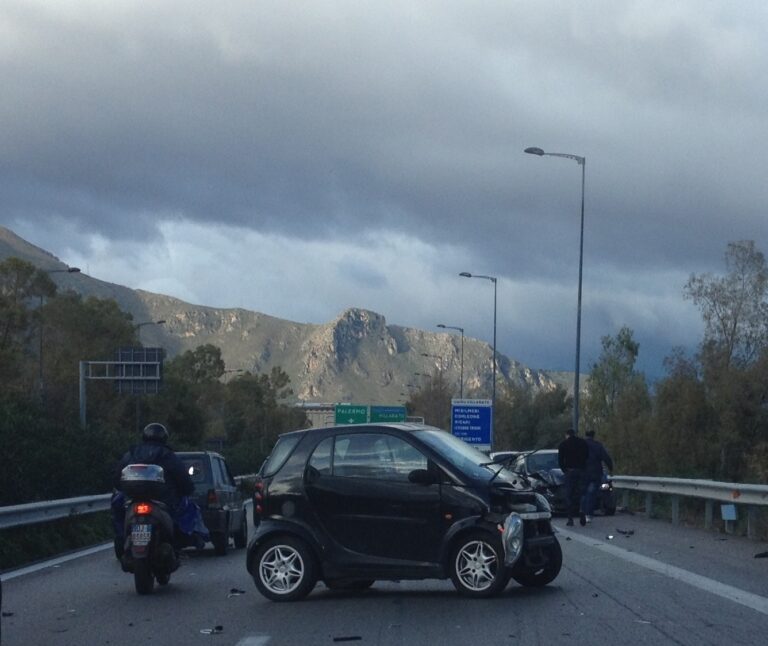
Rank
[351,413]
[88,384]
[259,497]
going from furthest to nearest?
[88,384], [351,413], [259,497]

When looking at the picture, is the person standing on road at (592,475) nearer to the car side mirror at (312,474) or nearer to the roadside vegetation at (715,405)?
the car side mirror at (312,474)

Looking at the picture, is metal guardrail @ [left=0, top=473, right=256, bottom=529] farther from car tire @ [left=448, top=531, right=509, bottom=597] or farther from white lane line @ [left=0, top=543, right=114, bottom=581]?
car tire @ [left=448, top=531, right=509, bottom=597]

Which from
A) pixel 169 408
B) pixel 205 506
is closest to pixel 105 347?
pixel 169 408

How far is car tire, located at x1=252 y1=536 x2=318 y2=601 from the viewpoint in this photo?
39.7 feet

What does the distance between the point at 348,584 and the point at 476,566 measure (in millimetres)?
1615

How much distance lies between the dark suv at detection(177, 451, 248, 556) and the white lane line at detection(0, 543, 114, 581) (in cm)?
206

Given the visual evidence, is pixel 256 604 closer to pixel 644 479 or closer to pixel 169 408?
pixel 644 479

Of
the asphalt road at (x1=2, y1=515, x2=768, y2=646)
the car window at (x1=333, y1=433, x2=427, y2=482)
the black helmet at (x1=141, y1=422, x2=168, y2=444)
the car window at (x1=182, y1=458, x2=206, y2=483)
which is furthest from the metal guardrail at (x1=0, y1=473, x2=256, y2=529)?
the car window at (x1=333, y1=433, x2=427, y2=482)

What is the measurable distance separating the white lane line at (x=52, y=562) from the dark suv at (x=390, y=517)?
199 inches

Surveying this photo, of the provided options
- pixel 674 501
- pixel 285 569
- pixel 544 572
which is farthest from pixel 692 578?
pixel 674 501

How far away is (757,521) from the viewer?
21.2 meters

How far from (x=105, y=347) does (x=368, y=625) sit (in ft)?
212

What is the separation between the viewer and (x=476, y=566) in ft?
38.6

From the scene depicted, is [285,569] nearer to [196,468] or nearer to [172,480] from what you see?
[172,480]
